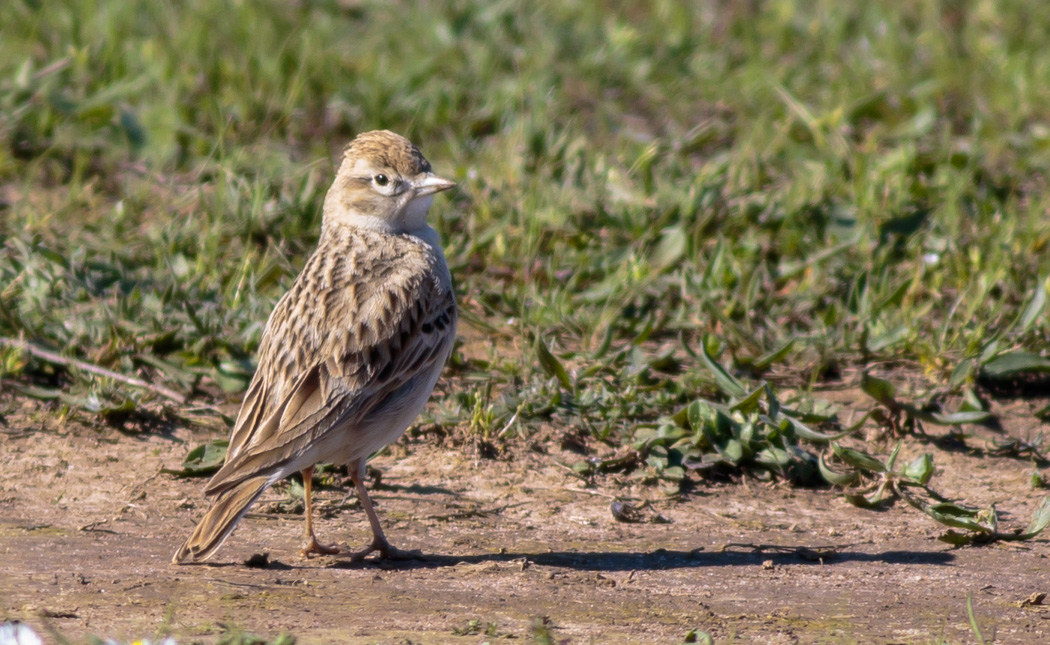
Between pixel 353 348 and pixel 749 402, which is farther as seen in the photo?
pixel 749 402

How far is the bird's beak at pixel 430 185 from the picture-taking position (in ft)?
18.1

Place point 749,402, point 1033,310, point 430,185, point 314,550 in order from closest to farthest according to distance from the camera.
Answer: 1. point 314,550
2. point 430,185
3. point 749,402
4. point 1033,310

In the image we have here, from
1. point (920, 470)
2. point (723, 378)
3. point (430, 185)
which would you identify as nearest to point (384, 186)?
point (430, 185)

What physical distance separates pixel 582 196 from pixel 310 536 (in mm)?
3238

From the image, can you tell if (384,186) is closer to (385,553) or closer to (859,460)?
(385,553)

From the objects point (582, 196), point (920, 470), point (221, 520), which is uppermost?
point (582, 196)

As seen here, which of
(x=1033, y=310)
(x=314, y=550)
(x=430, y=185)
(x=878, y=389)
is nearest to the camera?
(x=314, y=550)

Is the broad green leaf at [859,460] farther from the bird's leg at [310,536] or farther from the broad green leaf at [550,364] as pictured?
the bird's leg at [310,536]

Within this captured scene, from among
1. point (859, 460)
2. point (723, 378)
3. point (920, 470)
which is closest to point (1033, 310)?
point (920, 470)

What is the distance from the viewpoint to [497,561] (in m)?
4.91

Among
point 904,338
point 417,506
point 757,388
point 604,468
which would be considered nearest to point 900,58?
point 904,338

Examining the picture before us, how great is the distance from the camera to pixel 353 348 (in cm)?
496

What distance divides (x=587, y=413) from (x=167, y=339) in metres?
1.97

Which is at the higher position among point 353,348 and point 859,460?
point 353,348
